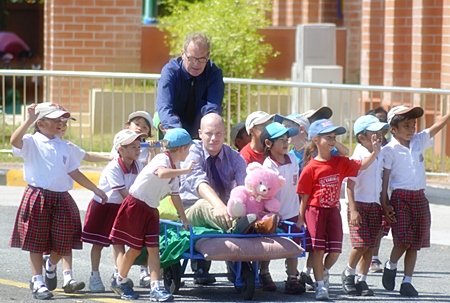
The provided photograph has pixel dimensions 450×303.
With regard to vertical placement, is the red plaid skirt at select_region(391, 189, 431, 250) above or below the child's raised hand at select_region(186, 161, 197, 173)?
below

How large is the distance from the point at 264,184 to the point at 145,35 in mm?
11883

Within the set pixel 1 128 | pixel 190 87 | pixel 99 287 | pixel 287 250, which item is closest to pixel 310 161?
pixel 287 250

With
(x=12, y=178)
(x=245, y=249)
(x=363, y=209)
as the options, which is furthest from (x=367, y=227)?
(x=12, y=178)

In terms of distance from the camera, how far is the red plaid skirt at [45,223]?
728 centimetres

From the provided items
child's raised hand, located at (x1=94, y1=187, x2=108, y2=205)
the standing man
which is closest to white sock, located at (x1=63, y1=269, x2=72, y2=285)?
child's raised hand, located at (x1=94, y1=187, x2=108, y2=205)

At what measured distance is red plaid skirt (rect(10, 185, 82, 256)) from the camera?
7281 mm

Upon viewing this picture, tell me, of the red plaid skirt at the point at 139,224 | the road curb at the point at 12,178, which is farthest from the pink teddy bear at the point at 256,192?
the road curb at the point at 12,178

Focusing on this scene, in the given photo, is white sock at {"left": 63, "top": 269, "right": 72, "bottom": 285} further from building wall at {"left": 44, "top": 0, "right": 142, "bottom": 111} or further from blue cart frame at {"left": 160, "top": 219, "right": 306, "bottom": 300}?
building wall at {"left": 44, "top": 0, "right": 142, "bottom": 111}

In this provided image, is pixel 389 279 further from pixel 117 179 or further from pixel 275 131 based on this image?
pixel 117 179

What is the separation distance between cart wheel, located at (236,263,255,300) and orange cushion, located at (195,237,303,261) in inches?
10.2

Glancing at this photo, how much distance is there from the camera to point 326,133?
24.4 feet

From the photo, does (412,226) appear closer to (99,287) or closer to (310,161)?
(310,161)

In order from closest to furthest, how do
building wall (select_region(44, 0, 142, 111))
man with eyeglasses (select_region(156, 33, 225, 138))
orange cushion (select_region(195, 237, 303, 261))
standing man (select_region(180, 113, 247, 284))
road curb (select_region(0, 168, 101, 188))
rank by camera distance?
1. orange cushion (select_region(195, 237, 303, 261))
2. standing man (select_region(180, 113, 247, 284))
3. man with eyeglasses (select_region(156, 33, 225, 138))
4. road curb (select_region(0, 168, 101, 188))
5. building wall (select_region(44, 0, 142, 111))

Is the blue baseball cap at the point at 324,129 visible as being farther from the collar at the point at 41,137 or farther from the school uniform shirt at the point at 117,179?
the collar at the point at 41,137
